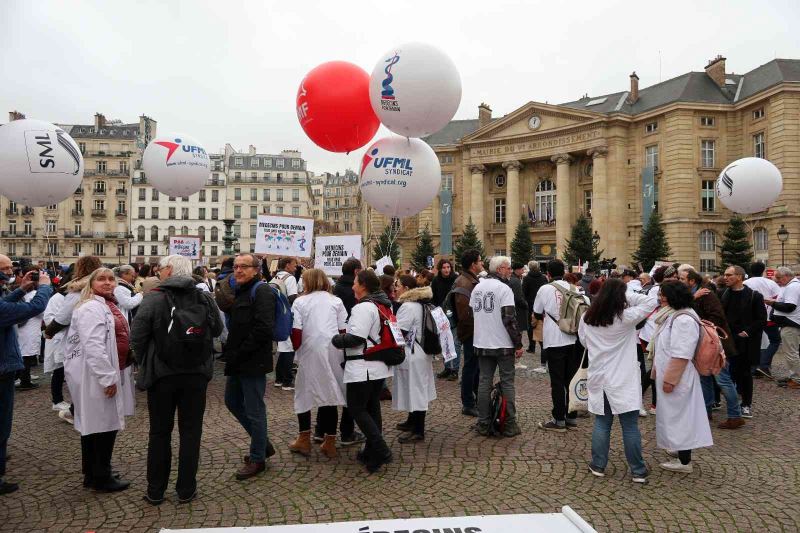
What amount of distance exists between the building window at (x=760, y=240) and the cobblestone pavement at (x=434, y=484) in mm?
39686

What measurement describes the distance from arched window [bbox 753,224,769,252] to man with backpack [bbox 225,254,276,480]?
147 ft

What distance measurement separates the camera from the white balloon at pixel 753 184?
1355cm

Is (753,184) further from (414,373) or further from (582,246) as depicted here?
(582,246)

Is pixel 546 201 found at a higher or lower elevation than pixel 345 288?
higher

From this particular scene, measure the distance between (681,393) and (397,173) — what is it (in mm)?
5640

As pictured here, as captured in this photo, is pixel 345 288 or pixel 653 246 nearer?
pixel 345 288

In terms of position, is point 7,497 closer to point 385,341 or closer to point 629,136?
point 385,341

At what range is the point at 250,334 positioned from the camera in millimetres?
5047

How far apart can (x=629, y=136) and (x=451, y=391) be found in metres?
46.1

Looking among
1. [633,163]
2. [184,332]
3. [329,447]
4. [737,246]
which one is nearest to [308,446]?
[329,447]

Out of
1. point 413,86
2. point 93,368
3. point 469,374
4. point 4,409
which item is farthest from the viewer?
point 413,86

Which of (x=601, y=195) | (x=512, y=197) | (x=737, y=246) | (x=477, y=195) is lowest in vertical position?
(x=737, y=246)

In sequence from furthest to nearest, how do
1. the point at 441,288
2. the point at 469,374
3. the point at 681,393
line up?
the point at 441,288
the point at 469,374
the point at 681,393

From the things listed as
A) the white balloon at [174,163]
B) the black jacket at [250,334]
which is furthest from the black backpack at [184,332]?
the white balloon at [174,163]
